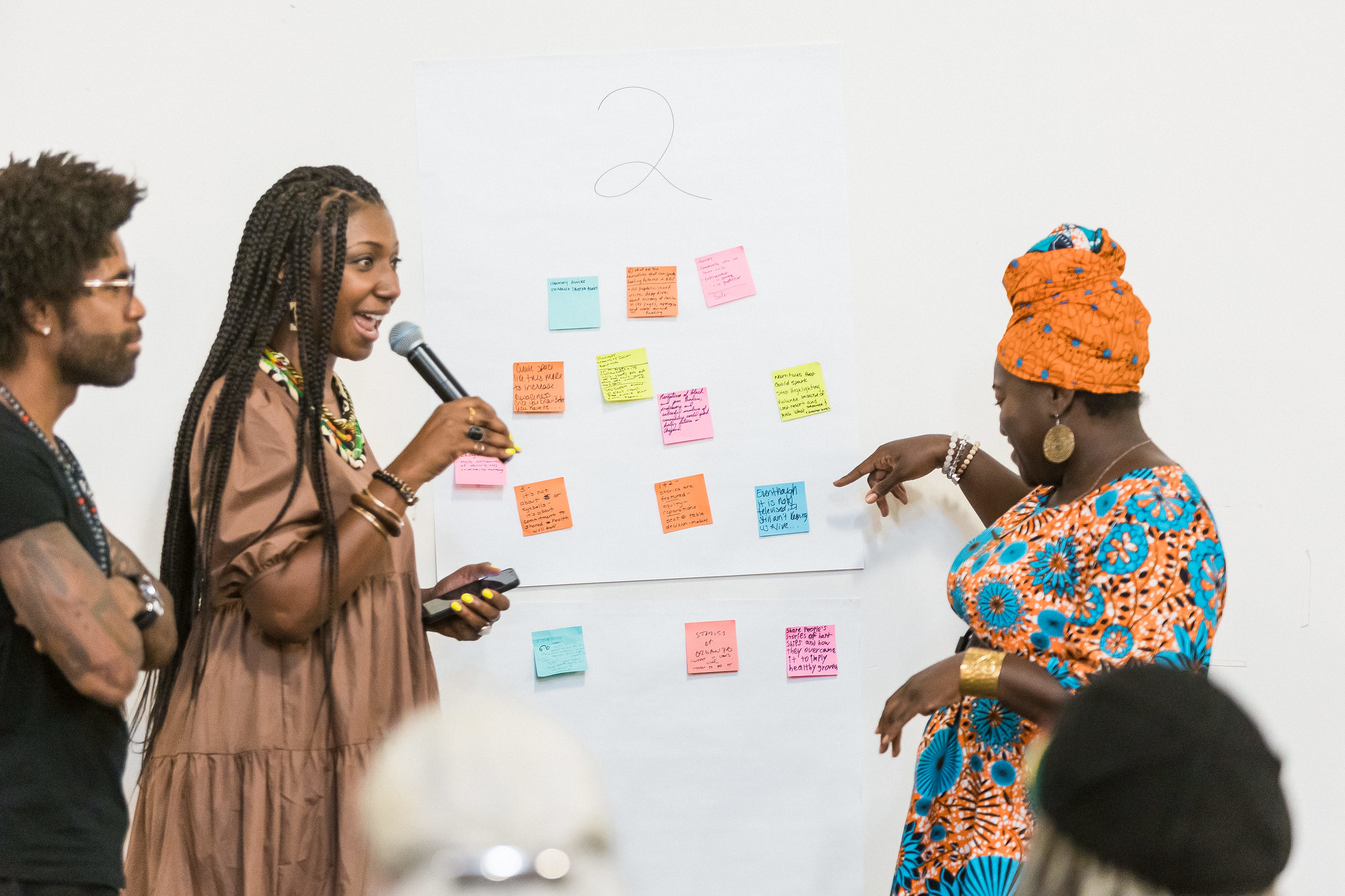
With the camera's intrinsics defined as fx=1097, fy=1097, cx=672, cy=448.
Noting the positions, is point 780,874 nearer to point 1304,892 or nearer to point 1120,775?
point 1304,892

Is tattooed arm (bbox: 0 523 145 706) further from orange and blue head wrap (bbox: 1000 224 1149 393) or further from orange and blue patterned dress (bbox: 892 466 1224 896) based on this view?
orange and blue head wrap (bbox: 1000 224 1149 393)

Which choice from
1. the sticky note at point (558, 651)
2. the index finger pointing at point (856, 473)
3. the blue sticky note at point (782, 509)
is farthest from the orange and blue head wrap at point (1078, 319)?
the sticky note at point (558, 651)

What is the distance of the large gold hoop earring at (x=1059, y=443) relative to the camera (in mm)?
1664

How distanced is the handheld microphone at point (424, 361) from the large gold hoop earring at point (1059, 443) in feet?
2.97

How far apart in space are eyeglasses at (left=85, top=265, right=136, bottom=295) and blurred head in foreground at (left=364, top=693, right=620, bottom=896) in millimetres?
905

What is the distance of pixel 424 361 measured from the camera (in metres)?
1.76

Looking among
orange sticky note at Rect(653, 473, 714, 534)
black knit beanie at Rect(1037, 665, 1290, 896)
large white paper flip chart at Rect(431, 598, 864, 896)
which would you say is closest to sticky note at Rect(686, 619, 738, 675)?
large white paper flip chart at Rect(431, 598, 864, 896)

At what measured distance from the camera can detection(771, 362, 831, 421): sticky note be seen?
7.68 ft

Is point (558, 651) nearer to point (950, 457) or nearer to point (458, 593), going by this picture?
point (458, 593)

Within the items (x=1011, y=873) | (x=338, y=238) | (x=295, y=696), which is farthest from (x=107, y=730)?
(x=1011, y=873)

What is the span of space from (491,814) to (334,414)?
122cm

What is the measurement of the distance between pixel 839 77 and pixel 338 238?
1.19 m

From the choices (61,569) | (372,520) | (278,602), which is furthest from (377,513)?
(61,569)

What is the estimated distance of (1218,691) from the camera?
2.45ft
